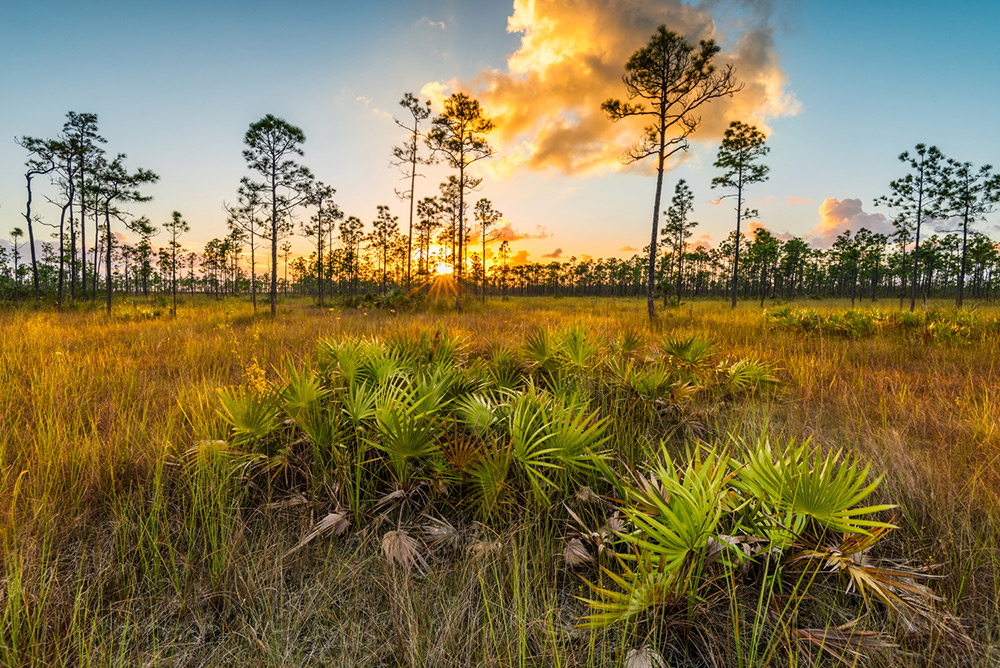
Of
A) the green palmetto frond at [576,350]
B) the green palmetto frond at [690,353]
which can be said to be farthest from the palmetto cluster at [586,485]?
the green palmetto frond at [690,353]

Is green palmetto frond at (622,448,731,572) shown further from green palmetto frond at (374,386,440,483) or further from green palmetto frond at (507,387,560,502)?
green palmetto frond at (374,386,440,483)

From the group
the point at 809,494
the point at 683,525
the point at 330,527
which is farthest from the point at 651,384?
the point at 330,527

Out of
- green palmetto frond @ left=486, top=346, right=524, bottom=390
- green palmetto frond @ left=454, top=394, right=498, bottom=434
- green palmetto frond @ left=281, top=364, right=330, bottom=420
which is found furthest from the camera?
green palmetto frond @ left=486, top=346, right=524, bottom=390

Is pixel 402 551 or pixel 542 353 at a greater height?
pixel 542 353

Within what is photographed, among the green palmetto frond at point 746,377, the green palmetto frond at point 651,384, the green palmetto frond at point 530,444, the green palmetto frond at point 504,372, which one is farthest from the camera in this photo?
the green palmetto frond at point 746,377

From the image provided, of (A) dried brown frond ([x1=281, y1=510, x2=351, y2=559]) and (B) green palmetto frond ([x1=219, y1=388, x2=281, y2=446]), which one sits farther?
(B) green palmetto frond ([x1=219, y1=388, x2=281, y2=446])

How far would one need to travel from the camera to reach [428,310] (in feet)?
54.3

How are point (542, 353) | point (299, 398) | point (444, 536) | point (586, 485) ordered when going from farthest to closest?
point (542, 353) < point (299, 398) < point (586, 485) < point (444, 536)

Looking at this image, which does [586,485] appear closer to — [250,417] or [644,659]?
[644,659]

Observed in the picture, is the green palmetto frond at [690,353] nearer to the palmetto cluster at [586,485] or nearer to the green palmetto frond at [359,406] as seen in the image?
the palmetto cluster at [586,485]

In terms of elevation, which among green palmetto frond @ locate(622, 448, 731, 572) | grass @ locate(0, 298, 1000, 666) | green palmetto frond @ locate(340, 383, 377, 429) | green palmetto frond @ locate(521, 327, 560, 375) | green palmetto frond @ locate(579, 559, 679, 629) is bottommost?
grass @ locate(0, 298, 1000, 666)

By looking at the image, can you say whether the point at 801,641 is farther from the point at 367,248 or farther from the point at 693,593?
the point at 367,248

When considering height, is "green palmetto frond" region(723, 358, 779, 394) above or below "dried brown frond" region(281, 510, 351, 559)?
above

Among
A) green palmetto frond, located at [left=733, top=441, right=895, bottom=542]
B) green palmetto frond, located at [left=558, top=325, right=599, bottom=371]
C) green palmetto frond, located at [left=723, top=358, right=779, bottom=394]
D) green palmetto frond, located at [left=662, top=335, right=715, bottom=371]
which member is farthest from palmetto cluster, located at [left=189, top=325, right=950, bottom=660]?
green palmetto frond, located at [left=723, top=358, right=779, bottom=394]
